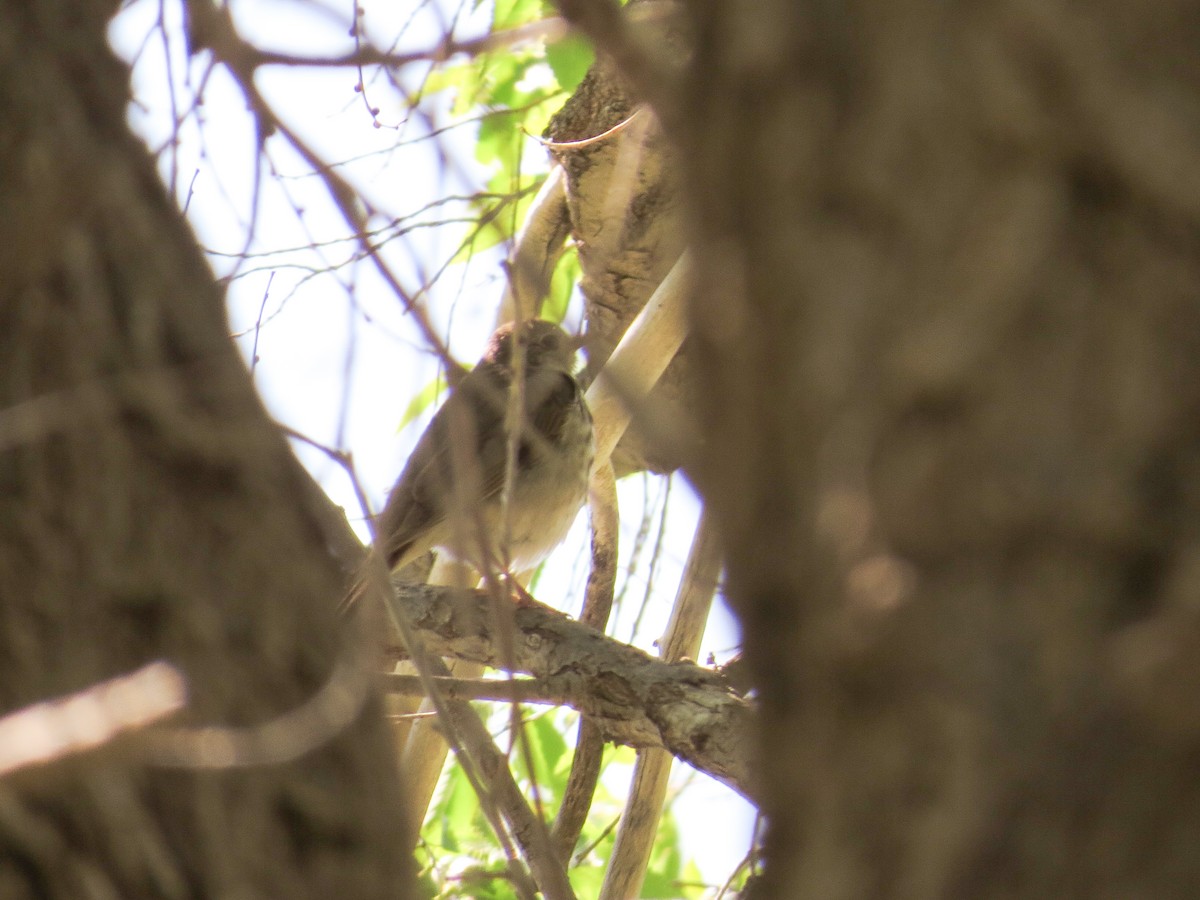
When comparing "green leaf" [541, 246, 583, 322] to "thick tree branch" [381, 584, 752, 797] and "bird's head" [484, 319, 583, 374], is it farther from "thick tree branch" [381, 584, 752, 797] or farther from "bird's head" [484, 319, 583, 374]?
"thick tree branch" [381, 584, 752, 797]

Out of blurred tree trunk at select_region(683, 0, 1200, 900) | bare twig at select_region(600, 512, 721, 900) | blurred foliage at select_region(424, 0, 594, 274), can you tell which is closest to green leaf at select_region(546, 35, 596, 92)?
blurred foliage at select_region(424, 0, 594, 274)

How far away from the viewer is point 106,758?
2.98 ft

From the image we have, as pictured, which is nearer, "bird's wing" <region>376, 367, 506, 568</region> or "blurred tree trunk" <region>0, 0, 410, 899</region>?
"blurred tree trunk" <region>0, 0, 410, 899</region>

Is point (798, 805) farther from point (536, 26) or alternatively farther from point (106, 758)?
point (536, 26)

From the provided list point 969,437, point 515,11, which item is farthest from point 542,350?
point 969,437

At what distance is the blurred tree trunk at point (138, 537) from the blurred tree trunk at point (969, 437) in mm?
456

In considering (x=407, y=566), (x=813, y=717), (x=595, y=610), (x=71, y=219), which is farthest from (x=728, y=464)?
(x=407, y=566)

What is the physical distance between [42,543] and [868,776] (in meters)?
0.78

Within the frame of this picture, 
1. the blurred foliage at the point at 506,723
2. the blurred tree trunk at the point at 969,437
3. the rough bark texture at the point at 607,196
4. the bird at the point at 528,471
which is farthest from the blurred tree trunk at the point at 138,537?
the bird at the point at 528,471

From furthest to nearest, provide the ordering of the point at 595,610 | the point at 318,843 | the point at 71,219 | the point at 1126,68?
the point at 595,610 < the point at 71,219 < the point at 318,843 < the point at 1126,68

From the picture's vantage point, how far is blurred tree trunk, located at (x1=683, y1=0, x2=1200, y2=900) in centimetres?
75

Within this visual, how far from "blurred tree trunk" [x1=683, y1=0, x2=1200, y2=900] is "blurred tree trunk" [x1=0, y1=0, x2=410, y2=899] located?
1.50ft

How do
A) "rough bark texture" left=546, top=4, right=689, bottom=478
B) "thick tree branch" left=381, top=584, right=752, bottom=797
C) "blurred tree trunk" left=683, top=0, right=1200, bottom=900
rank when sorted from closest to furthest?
"blurred tree trunk" left=683, top=0, right=1200, bottom=900
"thick tree branch" left=381, top=584, right=752, bottom=797
"rough bark texture" left=546, top=4, right=689, bottom=478

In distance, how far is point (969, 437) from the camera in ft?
2.61
